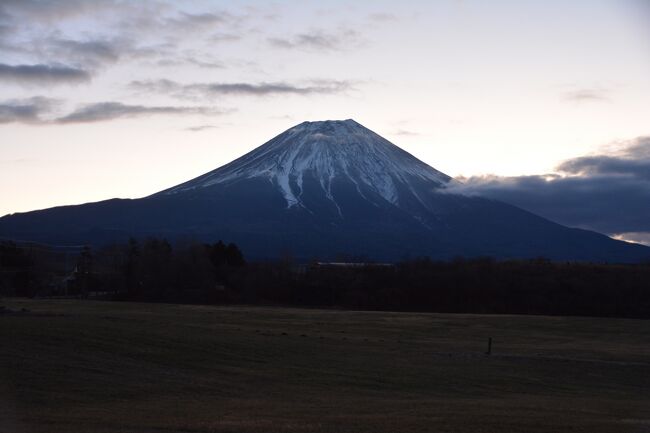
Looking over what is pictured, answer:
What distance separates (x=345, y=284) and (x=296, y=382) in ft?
248

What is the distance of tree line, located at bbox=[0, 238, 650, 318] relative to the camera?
317 feet

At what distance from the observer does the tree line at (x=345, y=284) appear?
3807 inches

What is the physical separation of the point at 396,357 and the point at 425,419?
17.9 metres

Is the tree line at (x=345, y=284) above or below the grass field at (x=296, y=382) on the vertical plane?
above

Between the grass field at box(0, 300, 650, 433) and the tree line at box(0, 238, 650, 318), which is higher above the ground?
the tree line at box(0, 238, 650, 318)

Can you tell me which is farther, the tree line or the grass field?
the tree line

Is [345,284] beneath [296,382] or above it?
above

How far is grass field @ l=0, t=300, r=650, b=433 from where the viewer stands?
840 inches

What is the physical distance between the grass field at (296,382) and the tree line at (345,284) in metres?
45.8

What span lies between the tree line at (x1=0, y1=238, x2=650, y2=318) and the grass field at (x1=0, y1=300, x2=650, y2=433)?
45.8 meters

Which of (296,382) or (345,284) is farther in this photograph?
(345,284)

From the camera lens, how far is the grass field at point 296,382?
21.3 metres

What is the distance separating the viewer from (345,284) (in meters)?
106

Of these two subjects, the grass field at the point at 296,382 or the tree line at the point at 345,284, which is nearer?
the grass field at the point at 296,382
